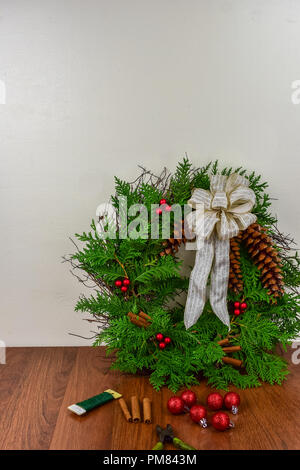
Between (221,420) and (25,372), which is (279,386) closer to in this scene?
(221,420)

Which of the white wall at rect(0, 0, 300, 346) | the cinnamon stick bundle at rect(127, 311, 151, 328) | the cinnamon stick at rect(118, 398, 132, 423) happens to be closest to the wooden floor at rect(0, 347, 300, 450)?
the cinnamon stick at rect(118, 398, 132, 423)

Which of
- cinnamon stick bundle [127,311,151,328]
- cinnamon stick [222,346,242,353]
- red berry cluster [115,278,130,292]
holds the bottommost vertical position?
cinnamon stick [222,346,242,353]

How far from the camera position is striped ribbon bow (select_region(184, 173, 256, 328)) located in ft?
3.31

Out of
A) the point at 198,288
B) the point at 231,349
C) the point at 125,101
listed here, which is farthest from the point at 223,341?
the point at 125,101

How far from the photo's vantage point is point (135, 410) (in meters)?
0.91

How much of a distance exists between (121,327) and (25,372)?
29 cm

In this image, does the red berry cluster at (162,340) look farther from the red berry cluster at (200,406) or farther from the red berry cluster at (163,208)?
the red berry cluster at (163,208)

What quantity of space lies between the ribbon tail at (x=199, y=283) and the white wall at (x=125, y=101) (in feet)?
0.88

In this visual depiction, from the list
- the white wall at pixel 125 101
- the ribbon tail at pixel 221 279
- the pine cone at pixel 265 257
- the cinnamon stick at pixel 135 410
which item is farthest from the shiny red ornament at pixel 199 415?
the white wall at pixel 125 101

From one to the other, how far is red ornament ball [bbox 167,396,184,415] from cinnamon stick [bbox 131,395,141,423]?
0.06 metres

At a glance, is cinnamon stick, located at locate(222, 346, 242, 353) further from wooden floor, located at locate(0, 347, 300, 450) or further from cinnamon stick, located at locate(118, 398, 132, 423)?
cinnamon stick, located at locate(118, 398, 132, 423)

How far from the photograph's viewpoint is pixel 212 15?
1116 mm

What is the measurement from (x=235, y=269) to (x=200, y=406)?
0.32 meters
